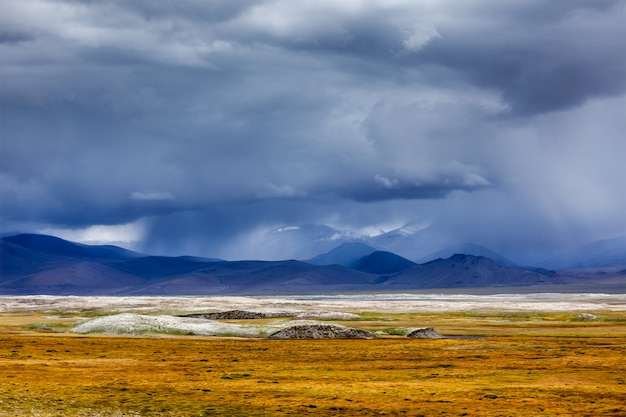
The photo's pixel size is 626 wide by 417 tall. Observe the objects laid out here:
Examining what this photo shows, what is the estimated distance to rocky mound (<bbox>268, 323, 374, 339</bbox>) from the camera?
3639 inches

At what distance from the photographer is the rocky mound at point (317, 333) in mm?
92438

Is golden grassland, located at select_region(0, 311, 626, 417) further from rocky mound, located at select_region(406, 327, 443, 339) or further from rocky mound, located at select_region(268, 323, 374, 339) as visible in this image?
rocky mound, located at select_region(268, 323, 374, 339)

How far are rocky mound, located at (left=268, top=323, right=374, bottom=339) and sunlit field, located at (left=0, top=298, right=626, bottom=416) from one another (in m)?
3.75

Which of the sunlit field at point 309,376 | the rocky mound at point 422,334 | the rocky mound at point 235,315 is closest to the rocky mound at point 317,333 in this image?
the sunlit field at point 309,376

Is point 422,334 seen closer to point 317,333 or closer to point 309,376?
point 317,333

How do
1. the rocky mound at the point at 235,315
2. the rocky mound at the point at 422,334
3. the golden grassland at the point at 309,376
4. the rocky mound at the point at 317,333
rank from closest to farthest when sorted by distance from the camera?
the golden grassland at the point at 309,376, the rocky mound at the point at 422,334, the rocky mound at the point at 317,333, the rocky mound at the point at 235,315

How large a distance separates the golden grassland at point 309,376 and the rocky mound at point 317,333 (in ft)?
12.6

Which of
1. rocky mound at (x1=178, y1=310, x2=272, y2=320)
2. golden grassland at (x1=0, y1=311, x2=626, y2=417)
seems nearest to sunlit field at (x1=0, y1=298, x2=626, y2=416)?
golden grassland at (x1=0, y1=311, x2=626, y2=417)

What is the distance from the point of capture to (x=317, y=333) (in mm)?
Result: 92938

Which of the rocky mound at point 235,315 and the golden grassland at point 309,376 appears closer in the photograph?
the golden grassland at point 309,376

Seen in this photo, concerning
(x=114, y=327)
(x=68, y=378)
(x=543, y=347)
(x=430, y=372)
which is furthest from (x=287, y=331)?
(x=68, y=378)

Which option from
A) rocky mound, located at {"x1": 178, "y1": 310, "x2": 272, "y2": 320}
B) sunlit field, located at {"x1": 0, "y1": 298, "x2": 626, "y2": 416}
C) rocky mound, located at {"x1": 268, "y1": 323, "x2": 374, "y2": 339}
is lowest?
sunlit field, located at {"x1": 0, "y1": 298, "x2": 626, "y2": 416}

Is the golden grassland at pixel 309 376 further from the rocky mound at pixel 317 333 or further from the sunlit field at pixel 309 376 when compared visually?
the rocky mound at pixel 317 333

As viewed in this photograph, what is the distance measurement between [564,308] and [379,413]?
158m
